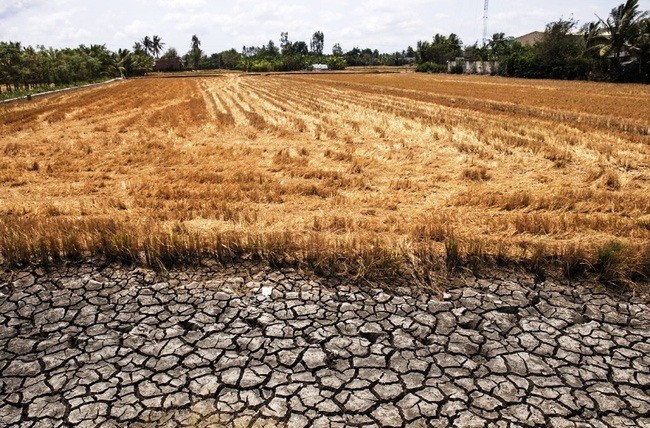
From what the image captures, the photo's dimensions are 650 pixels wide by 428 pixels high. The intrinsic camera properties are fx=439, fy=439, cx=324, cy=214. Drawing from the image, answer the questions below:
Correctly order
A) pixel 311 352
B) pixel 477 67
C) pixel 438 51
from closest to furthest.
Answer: pixel 311 352
pixel 477 67
pixel 438 51

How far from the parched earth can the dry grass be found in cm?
51

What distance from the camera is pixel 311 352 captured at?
390 centimetres

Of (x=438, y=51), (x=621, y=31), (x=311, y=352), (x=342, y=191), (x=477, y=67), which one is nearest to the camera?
(x=311, y=352)

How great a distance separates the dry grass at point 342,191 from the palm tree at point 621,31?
30.9m

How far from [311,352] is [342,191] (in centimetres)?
541

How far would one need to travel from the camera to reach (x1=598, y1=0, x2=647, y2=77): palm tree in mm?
41688

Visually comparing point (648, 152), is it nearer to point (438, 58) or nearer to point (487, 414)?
point (487, 414)

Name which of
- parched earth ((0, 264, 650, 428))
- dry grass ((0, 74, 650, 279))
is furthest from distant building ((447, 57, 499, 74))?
parched earth ((0, 264, 650, 428))

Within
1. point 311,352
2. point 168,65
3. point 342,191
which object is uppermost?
point 168,65

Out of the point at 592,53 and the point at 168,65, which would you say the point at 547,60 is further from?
the point at 168,65

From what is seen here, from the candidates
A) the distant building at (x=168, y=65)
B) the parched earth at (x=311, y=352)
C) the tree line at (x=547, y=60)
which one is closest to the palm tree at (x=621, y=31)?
the tree line at (x=547, y=60)

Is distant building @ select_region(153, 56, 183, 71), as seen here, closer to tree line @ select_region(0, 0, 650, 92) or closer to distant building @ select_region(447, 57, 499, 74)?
tree line @ select_region(0, 0, 650, 92)

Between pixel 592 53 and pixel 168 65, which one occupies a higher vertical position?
pixel 168 65

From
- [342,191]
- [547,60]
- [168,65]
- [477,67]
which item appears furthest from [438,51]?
[342,191]
